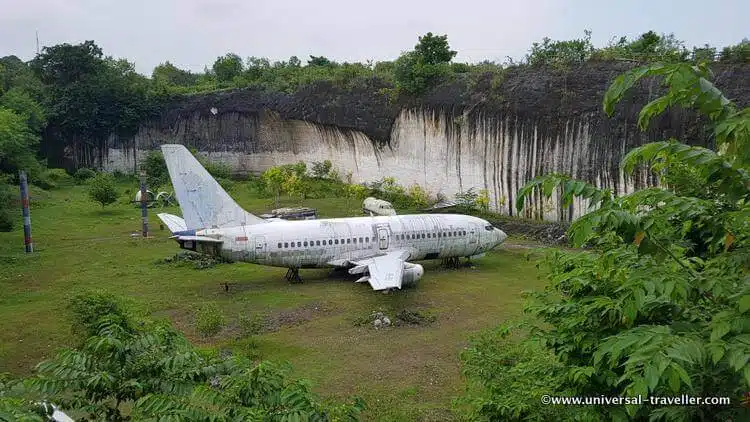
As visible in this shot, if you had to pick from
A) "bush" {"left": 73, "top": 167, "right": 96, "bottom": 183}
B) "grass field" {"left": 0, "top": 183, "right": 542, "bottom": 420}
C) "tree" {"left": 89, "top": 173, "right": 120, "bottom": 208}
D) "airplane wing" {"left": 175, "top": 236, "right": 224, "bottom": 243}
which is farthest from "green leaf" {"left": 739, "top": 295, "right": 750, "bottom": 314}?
"bush" {"left": 73, "top": 167, "right": 96, "bottom": 183}

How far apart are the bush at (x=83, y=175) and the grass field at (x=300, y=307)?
802 inches

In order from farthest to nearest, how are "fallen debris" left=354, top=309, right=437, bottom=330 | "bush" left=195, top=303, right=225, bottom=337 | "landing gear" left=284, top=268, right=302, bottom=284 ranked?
"landing gear" left=284, top=268, right=302, bottom=284 → "fallen debris" left=354, top=309, right=437, bottom=330 → "bush" left=195, top=303, right=225, bottom=337

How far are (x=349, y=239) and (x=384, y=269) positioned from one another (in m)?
2.18

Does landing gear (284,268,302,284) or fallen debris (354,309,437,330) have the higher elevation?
landing gear (284,268,302,284)

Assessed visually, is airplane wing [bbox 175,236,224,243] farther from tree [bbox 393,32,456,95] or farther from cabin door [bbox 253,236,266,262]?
tree [bbox 393,32,456,95]

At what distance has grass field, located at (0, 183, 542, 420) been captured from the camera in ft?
42.4

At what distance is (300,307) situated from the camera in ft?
59.5

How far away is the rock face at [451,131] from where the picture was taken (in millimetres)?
26359

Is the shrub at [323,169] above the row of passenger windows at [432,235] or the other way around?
above

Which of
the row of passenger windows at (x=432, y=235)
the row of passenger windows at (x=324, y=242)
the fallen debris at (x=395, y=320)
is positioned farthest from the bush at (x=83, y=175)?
the fallen debris at (x=395, y=320)

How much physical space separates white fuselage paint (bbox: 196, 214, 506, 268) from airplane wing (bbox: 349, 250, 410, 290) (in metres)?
0.40

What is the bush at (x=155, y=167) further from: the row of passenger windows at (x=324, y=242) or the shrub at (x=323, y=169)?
the row of passenger windows at (x=324, y=242)

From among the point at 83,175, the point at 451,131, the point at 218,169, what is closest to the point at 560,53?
the point at 451,131

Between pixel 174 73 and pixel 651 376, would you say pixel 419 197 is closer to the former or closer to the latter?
pixel 651 376
